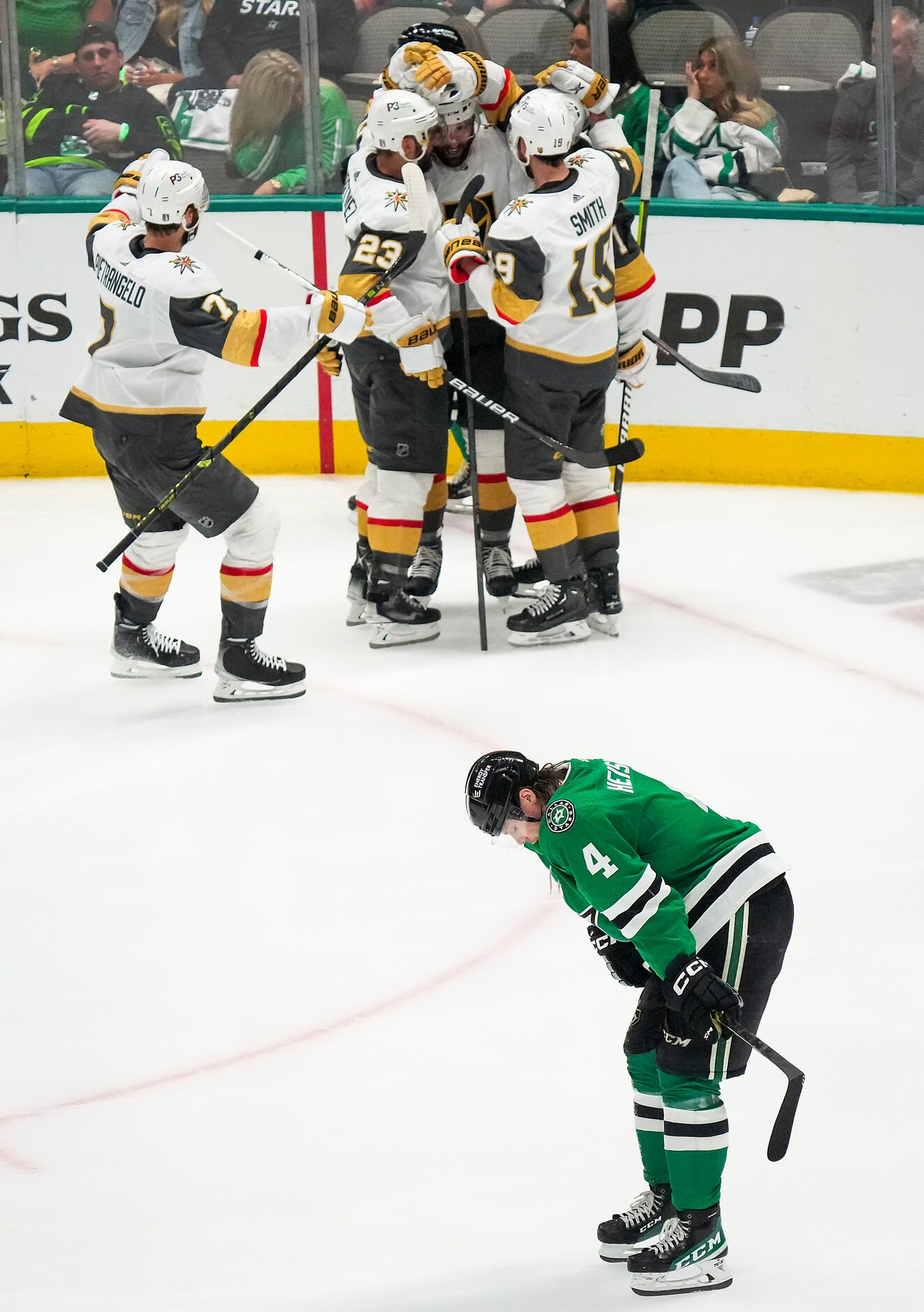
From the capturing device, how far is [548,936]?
3.37 metres

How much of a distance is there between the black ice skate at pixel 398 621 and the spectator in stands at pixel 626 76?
92.6 inches

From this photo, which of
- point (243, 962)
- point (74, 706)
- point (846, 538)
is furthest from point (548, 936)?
point (846, 538)

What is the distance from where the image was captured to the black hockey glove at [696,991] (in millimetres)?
2182

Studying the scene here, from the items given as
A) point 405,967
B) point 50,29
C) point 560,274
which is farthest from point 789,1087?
point 50,29

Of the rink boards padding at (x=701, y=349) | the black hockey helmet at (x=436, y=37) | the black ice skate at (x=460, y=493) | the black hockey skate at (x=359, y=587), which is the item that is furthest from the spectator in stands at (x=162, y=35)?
the black hockey skate at (x=359, y=587)

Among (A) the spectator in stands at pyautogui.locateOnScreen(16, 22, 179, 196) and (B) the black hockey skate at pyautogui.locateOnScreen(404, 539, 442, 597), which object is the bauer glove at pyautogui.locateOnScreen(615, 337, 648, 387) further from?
(A) the spectator in stands at pyautogui.locateOnScreen(16, 22, 179, 196)

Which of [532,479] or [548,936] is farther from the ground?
[532,479]

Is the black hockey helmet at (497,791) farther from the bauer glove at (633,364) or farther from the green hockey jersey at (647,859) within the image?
the bauer glove at (633,364)

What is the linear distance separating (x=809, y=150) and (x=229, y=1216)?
5.10 metres

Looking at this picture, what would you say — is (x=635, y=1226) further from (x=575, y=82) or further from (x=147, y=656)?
(x=575, y=82)

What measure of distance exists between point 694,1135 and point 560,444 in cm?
293

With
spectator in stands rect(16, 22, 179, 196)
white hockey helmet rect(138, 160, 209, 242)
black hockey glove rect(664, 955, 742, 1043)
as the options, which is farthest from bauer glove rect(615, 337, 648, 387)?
black hockey glove rect(664, 955, 742, 1043)

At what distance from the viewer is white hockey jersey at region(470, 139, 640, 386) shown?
4758mm

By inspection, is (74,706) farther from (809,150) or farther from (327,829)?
(809,150)
